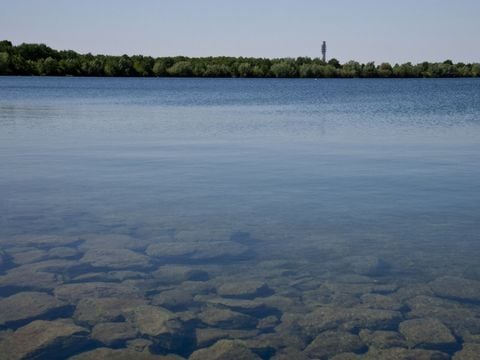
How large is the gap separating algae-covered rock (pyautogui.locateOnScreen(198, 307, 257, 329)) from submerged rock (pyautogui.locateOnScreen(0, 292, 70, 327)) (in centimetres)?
180

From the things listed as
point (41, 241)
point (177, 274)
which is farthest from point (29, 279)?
point (177, 274)

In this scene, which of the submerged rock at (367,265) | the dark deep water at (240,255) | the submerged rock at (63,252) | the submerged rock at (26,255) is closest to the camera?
the dark deep water at (240,255)

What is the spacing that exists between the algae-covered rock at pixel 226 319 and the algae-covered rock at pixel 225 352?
1.82ft

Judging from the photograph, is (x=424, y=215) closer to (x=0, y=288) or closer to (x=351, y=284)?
(x=351, y=284)

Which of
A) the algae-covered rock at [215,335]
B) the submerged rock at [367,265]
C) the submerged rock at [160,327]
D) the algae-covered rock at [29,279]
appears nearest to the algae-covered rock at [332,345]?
the algae-covered rock at [215,335]

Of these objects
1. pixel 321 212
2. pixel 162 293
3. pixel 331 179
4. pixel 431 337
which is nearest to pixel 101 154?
pixel 331 179

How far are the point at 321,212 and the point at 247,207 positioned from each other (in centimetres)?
157

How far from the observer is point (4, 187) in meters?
Answer: 15.4

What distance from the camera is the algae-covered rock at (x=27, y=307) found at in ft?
24.6

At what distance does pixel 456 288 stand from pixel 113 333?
4.70m

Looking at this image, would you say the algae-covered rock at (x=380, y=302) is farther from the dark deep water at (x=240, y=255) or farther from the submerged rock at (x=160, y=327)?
the submerged rock at (x=160, y=327)

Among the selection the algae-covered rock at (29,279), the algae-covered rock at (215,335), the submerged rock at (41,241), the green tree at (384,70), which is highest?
the green tree at (384,70)

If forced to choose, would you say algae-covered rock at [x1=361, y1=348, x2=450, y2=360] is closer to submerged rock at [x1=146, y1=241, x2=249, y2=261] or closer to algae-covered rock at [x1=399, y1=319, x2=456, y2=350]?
algae-covered rock at [x1=399, y1=319, x2=456, y2=350]

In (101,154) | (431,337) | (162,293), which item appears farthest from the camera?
(101,154)
